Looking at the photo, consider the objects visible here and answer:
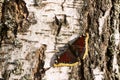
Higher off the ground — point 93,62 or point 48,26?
point 48,26

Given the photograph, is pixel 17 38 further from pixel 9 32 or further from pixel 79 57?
pixel 79 57

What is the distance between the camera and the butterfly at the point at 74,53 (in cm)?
150

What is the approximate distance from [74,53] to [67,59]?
44 mm

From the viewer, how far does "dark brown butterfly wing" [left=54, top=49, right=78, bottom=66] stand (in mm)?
1493

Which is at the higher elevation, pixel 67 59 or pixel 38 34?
pixel 38 34

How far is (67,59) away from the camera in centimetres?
150

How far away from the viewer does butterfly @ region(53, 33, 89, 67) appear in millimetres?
1496

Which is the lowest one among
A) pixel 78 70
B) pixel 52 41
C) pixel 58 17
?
pixel 78 70

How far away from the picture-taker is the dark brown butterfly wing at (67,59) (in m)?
1.49

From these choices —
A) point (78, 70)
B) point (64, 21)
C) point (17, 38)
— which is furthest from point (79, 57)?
point (17, 38)

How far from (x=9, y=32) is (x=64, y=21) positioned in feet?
0.82

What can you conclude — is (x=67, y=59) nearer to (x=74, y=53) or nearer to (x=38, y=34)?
(x=74, y=53)

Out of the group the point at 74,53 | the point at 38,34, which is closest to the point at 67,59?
the point at 74,53

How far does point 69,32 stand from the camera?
1.51 m
